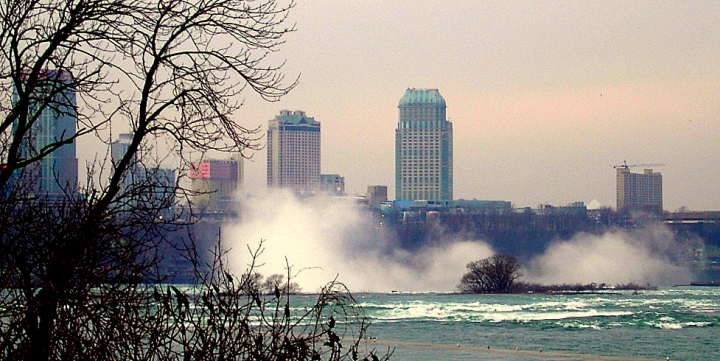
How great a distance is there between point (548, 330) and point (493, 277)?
35614 millimetres

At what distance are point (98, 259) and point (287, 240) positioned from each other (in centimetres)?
10055

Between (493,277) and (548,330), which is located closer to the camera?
(548,330)

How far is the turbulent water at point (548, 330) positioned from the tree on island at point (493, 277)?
12858 mm

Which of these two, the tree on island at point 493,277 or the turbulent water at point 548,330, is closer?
the turbulent water at point 548,330

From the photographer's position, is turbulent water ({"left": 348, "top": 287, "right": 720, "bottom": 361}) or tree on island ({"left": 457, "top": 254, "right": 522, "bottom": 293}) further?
tree on island ({"left": 457, "top": 254, "right": 522, "bottom": 293})

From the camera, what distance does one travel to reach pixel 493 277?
240 feet

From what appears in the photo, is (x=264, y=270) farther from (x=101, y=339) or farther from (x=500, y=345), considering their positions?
(x=101, y=339)

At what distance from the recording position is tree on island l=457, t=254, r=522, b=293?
72.6 meters

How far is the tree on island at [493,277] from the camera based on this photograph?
72.6 meters

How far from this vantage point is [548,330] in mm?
37656

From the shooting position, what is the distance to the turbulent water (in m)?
25.0

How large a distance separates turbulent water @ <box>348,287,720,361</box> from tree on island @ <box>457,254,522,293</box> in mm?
12858

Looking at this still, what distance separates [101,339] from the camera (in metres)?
6.73

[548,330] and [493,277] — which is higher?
Result: [493,277]
